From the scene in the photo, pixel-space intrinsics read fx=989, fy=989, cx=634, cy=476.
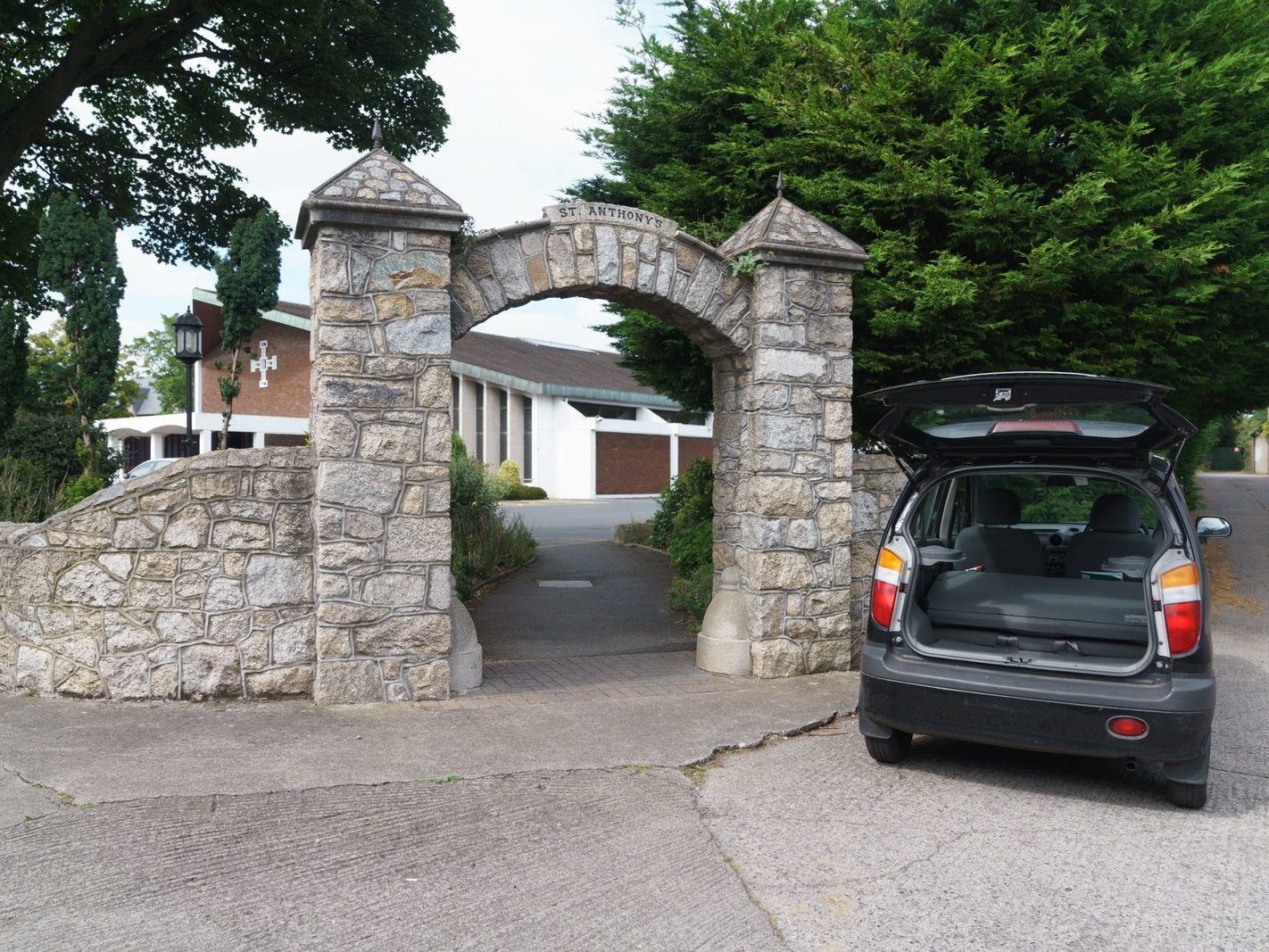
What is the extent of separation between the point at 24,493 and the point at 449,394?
5011mm

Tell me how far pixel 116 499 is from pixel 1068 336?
7.83m

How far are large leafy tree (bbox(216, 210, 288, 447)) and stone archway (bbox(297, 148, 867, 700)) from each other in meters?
5.20

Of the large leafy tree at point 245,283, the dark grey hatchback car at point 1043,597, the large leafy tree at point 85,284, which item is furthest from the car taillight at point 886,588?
the large leafy tree at point 245,283

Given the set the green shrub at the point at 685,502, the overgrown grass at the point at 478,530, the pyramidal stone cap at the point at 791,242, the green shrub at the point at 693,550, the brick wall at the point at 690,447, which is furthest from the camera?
the brick wall at the point at 690,447

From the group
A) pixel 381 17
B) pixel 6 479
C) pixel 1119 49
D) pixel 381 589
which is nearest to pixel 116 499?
pixel 381 589

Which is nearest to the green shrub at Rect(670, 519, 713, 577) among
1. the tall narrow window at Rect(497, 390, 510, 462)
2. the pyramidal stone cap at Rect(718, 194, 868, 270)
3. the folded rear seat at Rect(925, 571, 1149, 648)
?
the pyramidal stone cap at Rect(718, 194, 868, 270)

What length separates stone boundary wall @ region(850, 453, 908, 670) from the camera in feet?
24.8

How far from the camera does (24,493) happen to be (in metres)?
8.87

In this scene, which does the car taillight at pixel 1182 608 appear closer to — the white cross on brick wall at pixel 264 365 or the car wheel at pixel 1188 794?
the car wheel at pixel 1188 794

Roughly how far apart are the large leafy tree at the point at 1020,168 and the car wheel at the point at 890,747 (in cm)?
426

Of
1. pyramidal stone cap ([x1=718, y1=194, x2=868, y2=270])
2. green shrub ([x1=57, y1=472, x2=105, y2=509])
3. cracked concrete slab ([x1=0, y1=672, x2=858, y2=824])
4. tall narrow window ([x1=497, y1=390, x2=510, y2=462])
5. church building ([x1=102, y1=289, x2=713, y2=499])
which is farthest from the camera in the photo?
tall narrow window ([x1=497, y1=390, x2=510, y2=462])

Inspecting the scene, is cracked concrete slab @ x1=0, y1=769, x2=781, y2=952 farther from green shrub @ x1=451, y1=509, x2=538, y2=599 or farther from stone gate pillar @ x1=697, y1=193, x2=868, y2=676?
green shrub @ x1=451, y1=509, x2=538, y2=599

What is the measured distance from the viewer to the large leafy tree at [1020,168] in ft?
26.6

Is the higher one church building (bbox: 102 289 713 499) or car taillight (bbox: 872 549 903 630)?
church building (bbox: 102 289 713 499)
